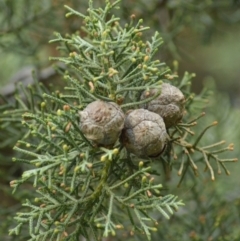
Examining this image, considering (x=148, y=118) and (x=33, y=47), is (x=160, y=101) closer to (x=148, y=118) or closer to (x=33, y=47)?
(x=148, y=118)

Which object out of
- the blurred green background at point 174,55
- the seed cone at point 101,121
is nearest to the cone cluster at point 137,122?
the seed cone at point 101,121

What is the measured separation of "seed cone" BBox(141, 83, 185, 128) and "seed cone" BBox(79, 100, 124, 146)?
0.09 meters

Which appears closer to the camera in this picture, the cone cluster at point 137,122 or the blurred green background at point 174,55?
the cone cluster at point 137,122

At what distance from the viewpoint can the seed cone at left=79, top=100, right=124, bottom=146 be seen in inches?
34.9

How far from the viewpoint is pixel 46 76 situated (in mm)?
1733

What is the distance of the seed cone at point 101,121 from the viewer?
34.9 inches

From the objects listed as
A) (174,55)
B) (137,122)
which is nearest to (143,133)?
(137,122)

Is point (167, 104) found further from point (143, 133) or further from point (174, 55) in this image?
point (174, 55)

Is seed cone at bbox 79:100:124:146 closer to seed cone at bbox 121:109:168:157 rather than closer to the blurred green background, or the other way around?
seed cone at bbox 121:109:168:157

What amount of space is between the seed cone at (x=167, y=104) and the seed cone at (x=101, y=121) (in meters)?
0.09

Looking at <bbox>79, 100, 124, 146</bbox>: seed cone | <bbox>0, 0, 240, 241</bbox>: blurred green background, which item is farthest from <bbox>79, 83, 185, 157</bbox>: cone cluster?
<bbox>0, 0, 240, 241</bbox>: blurred green background

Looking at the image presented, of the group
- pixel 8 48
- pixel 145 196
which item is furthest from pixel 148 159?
pixel 8 48

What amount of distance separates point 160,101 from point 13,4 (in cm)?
85

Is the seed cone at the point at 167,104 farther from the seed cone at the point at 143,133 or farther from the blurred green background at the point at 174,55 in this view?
the blurred green background at the point at 174,55
